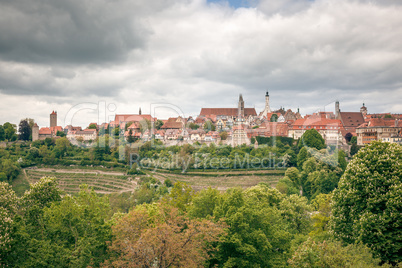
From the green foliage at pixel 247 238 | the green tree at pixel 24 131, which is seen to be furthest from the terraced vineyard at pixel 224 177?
the green tree at pixel 24 131

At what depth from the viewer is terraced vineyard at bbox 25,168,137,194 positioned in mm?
46031

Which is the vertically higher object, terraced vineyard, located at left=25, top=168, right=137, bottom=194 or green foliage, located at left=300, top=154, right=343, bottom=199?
green foliage, located at left=300, top=154, right=343, bottom=199

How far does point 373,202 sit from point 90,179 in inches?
1745

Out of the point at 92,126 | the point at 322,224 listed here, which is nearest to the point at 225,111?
the point at 92,126

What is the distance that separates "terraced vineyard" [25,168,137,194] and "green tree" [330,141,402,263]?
114 ft

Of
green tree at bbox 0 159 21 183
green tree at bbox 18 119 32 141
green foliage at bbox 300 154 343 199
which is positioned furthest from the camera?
green tree at bbox 18 119 32 141

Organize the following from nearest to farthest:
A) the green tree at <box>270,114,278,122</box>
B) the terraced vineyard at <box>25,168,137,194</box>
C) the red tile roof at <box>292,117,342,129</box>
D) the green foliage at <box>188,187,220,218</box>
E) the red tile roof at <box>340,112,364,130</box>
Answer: the green foliage at <box>188,187,220,218</box> → the terraced vineyard at <box>25,168,137,194</box> → the red tile roof at <box>292,117,342,129</box> → the red tile roof at <box>340,112,364,130</box> → the green tree at <box>270,114,278,122</box>

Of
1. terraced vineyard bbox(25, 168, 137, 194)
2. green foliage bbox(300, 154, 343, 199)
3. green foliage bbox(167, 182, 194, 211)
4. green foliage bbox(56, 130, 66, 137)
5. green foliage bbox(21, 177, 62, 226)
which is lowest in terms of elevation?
terraced vineyard bbox(25, 168, 137, 194)

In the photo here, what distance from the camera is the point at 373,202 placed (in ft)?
42.5

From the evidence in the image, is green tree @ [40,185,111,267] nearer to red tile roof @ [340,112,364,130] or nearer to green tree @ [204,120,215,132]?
red tile roof @ [340,112,364,130]

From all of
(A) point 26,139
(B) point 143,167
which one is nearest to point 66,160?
(B) point 143,167

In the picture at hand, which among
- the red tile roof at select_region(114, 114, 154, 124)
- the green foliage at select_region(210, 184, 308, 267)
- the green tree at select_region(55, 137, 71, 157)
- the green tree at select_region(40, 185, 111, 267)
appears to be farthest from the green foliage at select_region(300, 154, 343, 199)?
the red tile roof at select_region(114, 114, 154, 124)

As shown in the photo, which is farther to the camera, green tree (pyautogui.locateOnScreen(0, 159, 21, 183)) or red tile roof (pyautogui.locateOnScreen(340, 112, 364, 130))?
red tile roof (pyautogui.locateOnScreen(340, 112, 364, 130))

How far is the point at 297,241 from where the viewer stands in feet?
57.1
